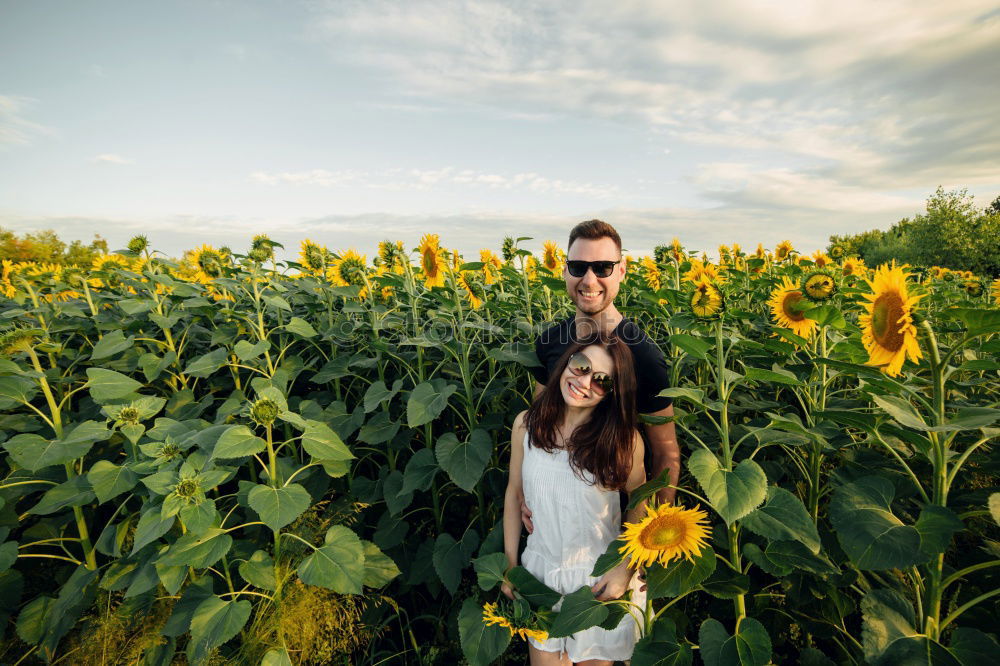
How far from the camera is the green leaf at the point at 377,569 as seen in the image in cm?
218

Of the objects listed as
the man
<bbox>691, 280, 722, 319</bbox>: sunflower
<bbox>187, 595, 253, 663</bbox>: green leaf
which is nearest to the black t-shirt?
the man

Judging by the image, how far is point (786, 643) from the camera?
7.80ft

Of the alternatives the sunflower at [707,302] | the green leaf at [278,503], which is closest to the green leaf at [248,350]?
the green leaf at [278,503]

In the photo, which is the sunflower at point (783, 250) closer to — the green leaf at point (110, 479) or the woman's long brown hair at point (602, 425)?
the woman's long brown hair at point (602, 425)

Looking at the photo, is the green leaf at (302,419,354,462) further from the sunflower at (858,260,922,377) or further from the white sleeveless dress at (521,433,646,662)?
the sunflower at (858,260,922,377)

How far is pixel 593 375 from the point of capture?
190cm

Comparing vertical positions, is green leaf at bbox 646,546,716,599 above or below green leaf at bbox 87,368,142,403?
below

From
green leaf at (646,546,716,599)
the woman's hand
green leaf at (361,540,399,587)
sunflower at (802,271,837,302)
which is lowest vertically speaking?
green leaf at (361,540,399,587)

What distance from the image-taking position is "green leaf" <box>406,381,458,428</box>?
213cm

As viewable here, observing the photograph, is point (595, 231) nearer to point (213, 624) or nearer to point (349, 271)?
point (349, 271)

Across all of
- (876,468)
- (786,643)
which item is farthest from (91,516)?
(876,468)

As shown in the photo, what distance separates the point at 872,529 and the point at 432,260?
7.88ft

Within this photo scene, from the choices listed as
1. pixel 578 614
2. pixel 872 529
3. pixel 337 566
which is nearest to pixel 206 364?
pixel 337 566

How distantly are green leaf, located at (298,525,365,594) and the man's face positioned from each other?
1.36 metres
